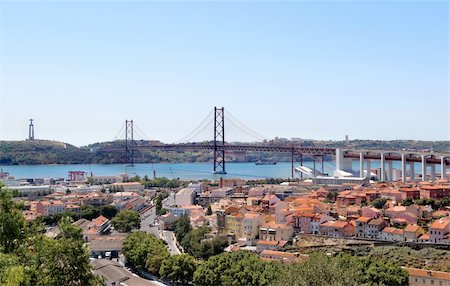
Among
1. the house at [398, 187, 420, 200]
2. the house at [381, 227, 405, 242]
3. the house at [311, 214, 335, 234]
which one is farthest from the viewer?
the house at [398, 187, 420, 200]

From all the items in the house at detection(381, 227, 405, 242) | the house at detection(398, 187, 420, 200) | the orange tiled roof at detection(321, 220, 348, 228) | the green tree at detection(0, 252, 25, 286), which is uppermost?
the green tree at detection(0, 252, 25, 286)

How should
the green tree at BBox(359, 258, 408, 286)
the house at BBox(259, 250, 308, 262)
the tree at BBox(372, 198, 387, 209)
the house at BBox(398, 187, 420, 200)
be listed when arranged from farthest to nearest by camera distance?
1. the house at BBox(398, 187, 420, 200)
2. the tree at BBox(372, 198, 387, 209)
3. the house at BBox(259, 250, 308, 262)
4. the green tree at BBox(359, 258, 408, 286)

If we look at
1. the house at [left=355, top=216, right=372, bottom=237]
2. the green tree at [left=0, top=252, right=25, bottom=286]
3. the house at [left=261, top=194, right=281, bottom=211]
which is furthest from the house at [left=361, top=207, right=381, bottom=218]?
the green tree at [left=0, top=252, right=25, bottom=286]

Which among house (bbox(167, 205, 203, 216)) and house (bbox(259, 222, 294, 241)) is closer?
house (bbox(259, 222, 294, 241))

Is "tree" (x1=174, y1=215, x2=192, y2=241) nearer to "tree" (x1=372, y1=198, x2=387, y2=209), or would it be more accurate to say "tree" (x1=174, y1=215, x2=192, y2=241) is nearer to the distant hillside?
"tree" (x1=372, y1=198, x2=387, y2=209)

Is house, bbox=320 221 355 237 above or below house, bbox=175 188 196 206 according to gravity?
below

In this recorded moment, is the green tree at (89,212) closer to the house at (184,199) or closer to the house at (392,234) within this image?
the house at (184,199)

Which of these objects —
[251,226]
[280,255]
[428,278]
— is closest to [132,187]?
[251,226]

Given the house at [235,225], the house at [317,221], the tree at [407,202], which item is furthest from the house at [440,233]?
the house at [235,225]

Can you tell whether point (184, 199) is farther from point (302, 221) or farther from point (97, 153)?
point (97, 153)
